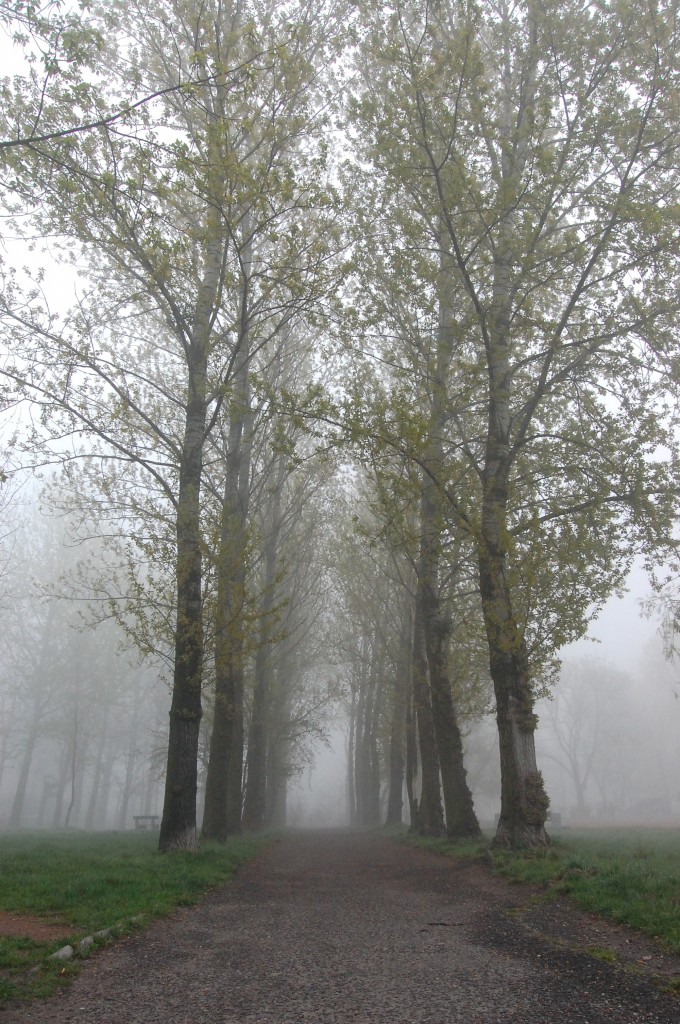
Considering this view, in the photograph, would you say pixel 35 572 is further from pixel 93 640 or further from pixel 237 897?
pixel 237 897

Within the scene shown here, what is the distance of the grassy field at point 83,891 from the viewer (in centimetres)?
401

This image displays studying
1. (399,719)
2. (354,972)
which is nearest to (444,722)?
(354,972)

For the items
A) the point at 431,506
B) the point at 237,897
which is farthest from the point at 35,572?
the point at 237,897

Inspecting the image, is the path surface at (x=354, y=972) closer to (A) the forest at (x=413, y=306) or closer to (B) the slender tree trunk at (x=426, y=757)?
(A) the forest at (x=413, y=306)

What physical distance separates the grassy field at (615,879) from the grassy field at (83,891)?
11.7 ft

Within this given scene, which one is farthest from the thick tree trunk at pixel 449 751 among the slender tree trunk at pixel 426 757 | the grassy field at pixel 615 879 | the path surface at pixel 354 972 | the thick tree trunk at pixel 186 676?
the path surface at pixel 354 972

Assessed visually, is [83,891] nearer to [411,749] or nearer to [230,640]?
[230,640]

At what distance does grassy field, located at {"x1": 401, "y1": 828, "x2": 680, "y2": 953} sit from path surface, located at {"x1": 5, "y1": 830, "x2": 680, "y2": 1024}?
409 millimetres

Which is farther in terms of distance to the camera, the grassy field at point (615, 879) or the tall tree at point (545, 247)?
the tall tree at point (545, 247)

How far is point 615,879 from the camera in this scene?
605cm

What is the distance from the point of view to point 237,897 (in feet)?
23.5

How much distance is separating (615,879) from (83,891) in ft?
15.9

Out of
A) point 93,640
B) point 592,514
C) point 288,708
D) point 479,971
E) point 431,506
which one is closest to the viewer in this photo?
point 479,971

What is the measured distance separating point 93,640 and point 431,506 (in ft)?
84.2
